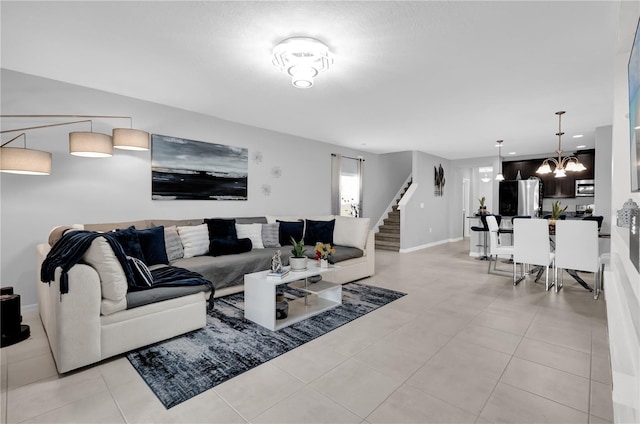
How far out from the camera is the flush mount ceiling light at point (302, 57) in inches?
96.1

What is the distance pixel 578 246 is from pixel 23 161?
19.9 ft

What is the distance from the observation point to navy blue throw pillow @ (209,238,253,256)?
3.87m

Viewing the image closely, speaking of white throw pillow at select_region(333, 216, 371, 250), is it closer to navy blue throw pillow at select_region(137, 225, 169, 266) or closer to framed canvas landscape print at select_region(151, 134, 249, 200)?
framed canvas landscape print at select_region(151, 134, 249, 200)

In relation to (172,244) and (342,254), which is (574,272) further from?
(172,244)

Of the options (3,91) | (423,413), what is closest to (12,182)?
(3,91)

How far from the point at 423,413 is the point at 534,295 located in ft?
10.1

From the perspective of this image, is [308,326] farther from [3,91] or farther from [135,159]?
[3,91]

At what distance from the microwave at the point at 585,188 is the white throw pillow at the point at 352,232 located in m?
5.97

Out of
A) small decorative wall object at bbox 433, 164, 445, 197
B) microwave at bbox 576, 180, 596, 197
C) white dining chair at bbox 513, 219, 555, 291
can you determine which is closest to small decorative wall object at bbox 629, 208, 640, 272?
white dining chair at bbox 513, 219, 555, 291

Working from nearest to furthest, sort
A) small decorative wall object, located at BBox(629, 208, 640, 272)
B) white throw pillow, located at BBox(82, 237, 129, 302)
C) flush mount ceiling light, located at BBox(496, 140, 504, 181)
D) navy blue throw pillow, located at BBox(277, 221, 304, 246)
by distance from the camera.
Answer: small decorative wall object, located at BBox(629, 208, 640, 272) → white throw pillow, located at BBox(82, 237, 129, 302) → navy blue throw pillow, located at BBox(277, 221, 304, 246) → flush mount ceiling light, located at BBox(496, 140, 504, 181)

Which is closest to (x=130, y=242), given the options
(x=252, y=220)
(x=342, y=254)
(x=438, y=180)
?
(x=252, y=220)

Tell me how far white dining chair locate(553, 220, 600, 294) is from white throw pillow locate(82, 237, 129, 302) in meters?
4.93

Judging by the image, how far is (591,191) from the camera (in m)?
7.12

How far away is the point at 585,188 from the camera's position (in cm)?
724
